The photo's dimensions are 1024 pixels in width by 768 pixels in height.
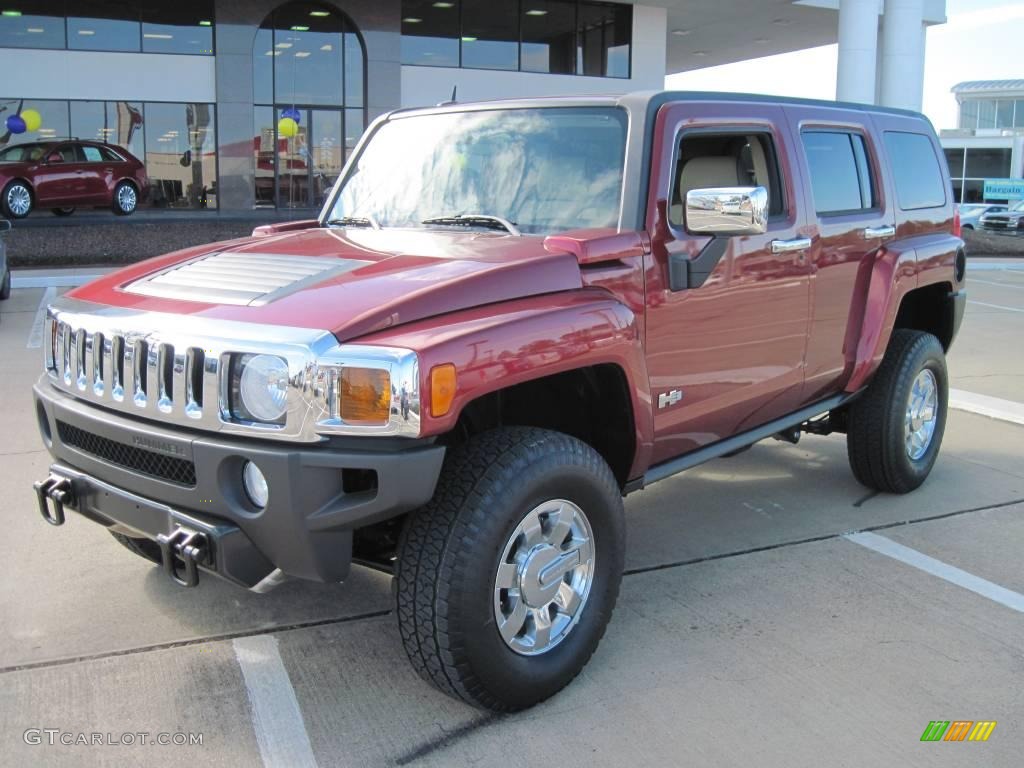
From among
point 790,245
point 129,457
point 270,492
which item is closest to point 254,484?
point 270,492

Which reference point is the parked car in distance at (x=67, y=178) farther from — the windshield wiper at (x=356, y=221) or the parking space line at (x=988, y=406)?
the parking space line at (x=988, y=406)

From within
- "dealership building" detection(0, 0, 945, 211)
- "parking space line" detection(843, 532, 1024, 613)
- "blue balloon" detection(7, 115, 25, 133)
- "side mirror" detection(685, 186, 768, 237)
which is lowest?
"parking space line" detection(843, 532, 1024, 613)

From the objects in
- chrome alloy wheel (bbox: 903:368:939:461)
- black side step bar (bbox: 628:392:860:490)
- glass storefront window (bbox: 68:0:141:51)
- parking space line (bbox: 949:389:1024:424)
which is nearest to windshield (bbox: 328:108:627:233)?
black side step bar (bbox: 628:392:860:490)

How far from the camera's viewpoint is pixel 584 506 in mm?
3330

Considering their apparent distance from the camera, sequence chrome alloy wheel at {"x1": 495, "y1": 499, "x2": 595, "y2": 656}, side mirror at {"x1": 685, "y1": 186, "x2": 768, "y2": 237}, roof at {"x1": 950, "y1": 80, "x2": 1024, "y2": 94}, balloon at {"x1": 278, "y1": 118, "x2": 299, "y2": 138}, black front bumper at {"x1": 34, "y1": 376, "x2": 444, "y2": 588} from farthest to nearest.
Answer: roof at {"x1": 950, "y1": 80, "x2": 1024, "y2": 94}, balloon at {"x1": 278, "y1": 118, "x2": 299, "y2": 138}, side mirror at {"x1": 685, "y1": 186, "x2": 768, "y2": 237}, chrome alloy wheel at {"x1": 495, "y1": 499, "x2": 595, "y2": 656}, black front bumper at {"x1": 34, "y1": 376, "x2": 444, "y2": 588}

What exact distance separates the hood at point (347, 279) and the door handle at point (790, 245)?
46.5 inches

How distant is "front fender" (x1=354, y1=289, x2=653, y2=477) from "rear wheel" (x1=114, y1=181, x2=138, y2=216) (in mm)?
21736

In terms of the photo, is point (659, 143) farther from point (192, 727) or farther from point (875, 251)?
point (192, 727)

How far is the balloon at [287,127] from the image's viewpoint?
2669cm

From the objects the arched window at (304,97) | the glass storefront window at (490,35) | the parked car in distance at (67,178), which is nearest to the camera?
the parked car in distance at (67,178)

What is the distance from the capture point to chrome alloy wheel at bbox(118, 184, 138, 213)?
2297cm

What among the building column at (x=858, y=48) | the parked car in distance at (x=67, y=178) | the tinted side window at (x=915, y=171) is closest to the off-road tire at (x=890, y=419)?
the tinted side window at (x=915, y=171)

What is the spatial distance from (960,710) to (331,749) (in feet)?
6.55

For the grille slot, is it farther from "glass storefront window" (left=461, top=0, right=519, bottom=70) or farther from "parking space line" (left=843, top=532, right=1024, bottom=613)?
"glass storefront window" (left=461, top=0, right=519, bottom=70)
